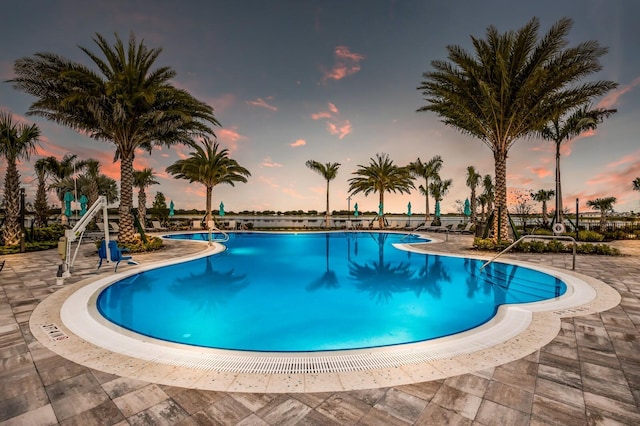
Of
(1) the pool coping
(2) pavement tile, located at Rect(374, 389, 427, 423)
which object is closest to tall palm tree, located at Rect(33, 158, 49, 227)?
(1) the pool coping

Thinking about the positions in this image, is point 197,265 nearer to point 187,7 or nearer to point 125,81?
point 125,81

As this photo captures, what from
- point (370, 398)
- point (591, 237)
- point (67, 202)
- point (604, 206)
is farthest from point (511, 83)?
point (67, 202)

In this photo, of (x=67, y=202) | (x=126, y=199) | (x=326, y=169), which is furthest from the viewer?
(x=326, y=169)

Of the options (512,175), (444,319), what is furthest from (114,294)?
(512,175)

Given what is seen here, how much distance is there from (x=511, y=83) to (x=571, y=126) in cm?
1231

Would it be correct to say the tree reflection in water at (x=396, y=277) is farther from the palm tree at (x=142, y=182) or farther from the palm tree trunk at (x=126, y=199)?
the palm tree at (x=142, y=182)

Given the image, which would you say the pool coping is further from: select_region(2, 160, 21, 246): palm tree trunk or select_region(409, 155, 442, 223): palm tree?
select_region(409, 155, 442, 223): palm tree

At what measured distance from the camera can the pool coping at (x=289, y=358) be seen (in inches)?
123

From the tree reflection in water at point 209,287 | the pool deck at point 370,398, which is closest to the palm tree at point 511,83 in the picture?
the pool deck at point 370,398

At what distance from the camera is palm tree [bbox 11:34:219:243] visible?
11.9 m

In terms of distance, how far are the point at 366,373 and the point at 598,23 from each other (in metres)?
23.1

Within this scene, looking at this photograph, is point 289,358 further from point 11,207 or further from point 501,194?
point 11,207

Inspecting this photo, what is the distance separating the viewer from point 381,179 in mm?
32281

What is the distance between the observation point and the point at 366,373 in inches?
129
